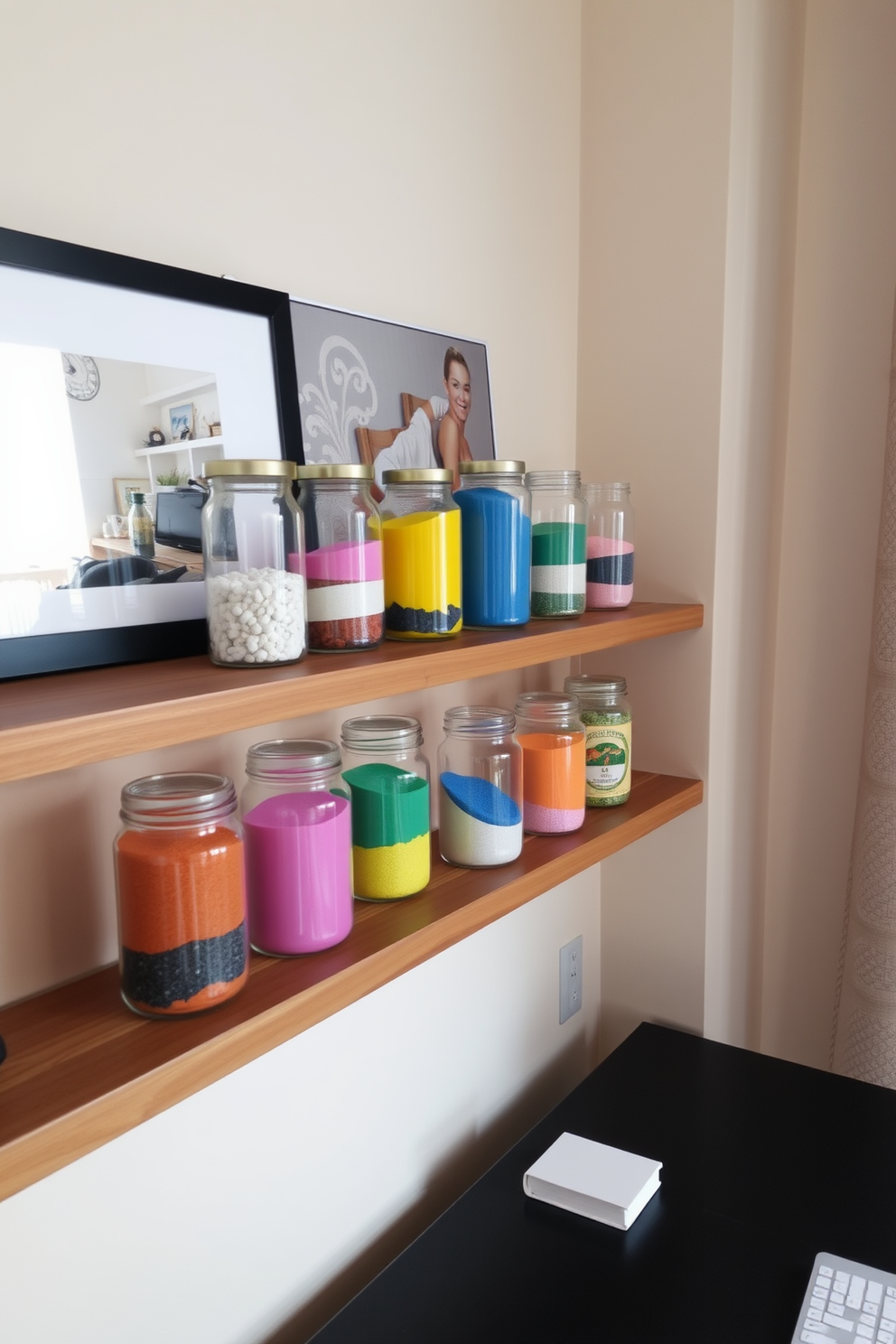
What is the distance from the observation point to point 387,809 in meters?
0.94

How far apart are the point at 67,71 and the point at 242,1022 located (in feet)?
2.44

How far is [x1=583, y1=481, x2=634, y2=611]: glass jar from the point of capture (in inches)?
48.7

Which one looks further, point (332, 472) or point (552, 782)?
point (552, 782)

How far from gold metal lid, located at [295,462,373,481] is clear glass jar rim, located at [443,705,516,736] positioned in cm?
35

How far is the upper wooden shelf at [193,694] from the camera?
0.58m

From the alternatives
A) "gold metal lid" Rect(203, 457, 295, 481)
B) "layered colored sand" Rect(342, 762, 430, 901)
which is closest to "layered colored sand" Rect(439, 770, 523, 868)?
"layered colored sand" Rect(342, 762, 430, 901)

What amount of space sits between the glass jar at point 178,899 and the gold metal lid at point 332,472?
0.90 ft

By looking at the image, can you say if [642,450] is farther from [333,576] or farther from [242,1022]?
[242,1022]

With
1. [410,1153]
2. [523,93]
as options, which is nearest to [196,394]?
[523,93]

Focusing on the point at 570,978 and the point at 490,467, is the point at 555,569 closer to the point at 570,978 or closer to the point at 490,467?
the point at 490,467

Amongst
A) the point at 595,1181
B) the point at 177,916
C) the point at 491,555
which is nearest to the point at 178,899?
the point at 177,916

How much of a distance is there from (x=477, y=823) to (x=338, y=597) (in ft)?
1.09

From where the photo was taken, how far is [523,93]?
128cm

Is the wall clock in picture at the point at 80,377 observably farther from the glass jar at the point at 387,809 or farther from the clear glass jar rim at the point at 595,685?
the clear glass jar rim at the point at 595,685
